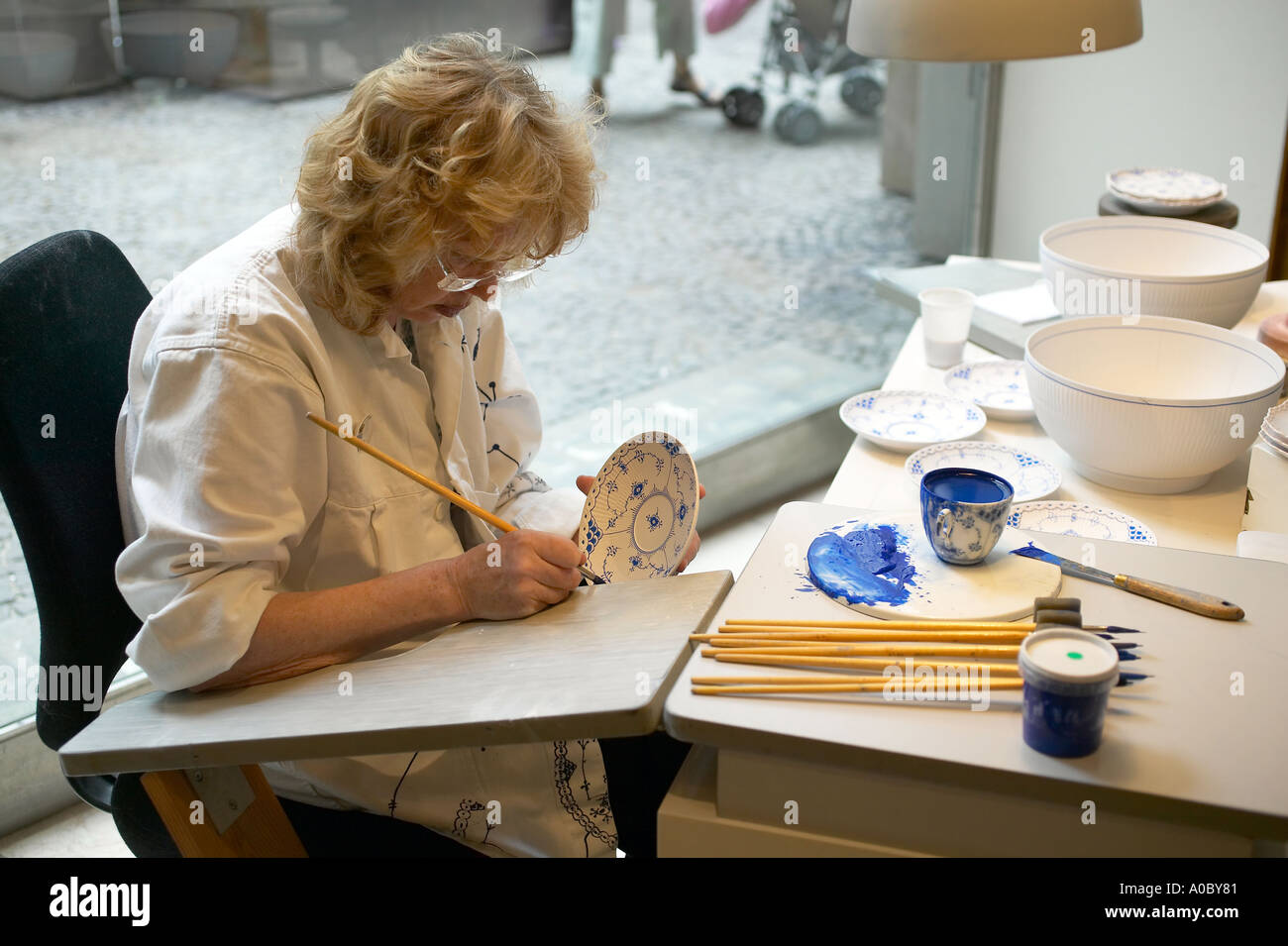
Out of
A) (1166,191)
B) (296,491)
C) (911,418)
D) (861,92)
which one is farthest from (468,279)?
(861,92)

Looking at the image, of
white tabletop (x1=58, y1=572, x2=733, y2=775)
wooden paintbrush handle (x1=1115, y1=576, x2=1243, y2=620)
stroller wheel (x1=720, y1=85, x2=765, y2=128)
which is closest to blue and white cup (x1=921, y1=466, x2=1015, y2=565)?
wooden paintbrush handle (x1=1115, y1=576, x2=1243, y2=620)

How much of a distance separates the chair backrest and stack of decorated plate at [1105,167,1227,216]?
1895mm

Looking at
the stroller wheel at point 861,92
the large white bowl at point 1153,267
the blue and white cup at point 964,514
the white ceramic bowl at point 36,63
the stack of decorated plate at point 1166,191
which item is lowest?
the blue and white cup at point 964,514

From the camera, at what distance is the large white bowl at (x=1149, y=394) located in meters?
1.54

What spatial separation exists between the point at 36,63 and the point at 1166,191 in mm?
2140

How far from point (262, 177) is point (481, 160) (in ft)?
4.30

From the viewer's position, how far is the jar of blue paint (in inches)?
38.6

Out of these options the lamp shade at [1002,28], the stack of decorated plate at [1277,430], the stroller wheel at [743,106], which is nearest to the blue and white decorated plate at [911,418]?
the stack of decorated plate at [1277,430]

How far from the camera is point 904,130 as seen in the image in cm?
378

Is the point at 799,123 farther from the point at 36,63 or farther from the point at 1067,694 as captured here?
the point at 1067,694

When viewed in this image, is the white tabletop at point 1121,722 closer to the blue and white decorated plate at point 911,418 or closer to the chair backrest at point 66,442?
the blue and white decorated plate at point 911,418

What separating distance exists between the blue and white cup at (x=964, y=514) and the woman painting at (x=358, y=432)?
34 centimetres
